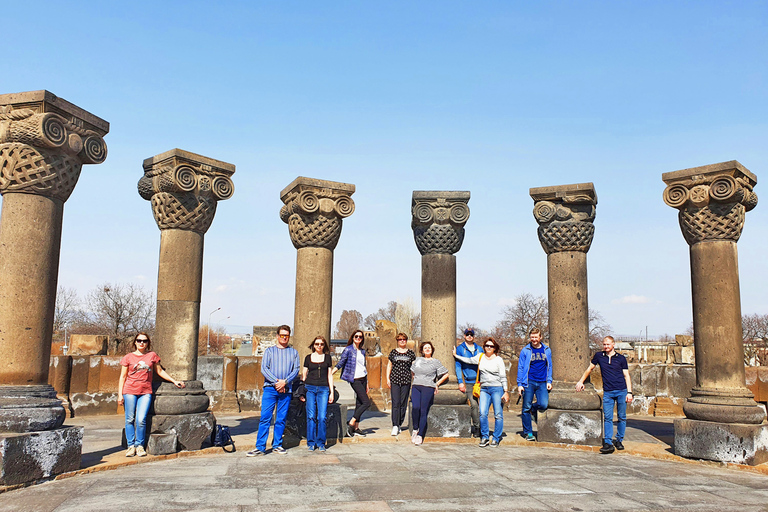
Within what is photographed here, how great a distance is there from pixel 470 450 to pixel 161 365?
4.25 meters

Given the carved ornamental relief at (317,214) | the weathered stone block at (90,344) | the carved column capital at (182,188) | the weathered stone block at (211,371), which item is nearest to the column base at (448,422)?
the carved ornamental relief at (317,214)

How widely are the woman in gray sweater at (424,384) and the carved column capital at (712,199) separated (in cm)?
402

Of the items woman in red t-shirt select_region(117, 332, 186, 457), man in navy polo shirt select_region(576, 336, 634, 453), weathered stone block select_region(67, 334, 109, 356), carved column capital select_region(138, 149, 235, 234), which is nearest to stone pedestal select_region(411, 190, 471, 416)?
man in navy polo shirt select_region(576, 336, 634, 453)

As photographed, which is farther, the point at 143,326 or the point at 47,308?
the point at 143,326

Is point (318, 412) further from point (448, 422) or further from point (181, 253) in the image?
point (181, 253)

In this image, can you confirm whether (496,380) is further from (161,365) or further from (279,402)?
(161,365)

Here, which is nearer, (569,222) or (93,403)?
(569,222)

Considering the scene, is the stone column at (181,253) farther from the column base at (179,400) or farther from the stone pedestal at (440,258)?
the stone pedestal at (440,258)

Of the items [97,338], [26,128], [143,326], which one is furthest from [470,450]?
[143,326]

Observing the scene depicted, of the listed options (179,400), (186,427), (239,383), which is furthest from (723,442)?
(239,383)

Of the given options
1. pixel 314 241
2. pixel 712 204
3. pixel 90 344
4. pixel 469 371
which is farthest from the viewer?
pixel 90 344

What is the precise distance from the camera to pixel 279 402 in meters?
7.52

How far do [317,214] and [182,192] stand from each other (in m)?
2.08

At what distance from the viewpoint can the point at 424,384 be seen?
8.52 metres
